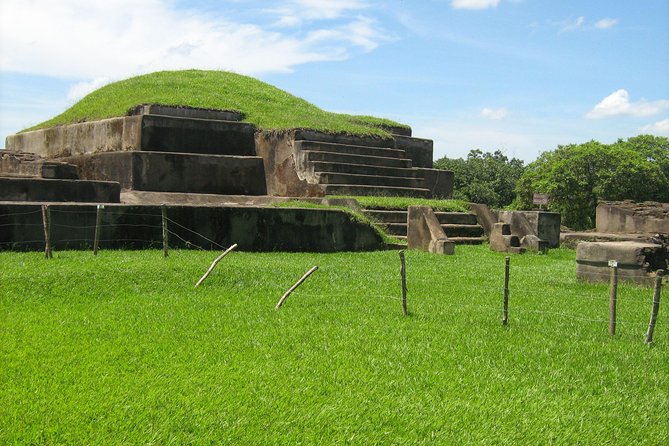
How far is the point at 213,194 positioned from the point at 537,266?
6772mm

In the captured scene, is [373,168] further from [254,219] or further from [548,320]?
[548,320]

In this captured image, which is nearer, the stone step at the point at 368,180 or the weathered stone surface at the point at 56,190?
the weathered stone surface at the point at 56,190

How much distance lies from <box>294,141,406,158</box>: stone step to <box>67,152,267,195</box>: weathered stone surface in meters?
1.17

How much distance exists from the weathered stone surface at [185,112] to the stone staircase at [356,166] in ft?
6.35

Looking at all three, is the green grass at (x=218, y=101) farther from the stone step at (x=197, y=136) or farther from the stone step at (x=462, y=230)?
the stone step at (x=462, y=230)

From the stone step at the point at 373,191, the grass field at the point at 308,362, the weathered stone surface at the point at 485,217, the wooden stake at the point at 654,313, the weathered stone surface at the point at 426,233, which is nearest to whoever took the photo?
the grass field at the point at 308,362

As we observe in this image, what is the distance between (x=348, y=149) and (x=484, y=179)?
2782 cm

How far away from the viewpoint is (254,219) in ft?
38.0

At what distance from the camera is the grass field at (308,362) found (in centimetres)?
405

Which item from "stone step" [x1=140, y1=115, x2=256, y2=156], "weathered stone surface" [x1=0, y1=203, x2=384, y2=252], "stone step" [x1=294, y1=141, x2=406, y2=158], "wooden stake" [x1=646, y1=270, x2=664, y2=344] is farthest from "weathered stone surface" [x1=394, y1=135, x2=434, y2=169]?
"wooden stake" [x1=646, y1=270, x2=664, y2=344]

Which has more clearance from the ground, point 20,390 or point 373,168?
point 373,168

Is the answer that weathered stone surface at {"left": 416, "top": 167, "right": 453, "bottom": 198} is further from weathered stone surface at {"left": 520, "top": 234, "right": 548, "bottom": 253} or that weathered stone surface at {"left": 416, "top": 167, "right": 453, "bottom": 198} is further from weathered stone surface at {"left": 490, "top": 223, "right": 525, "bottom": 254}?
weathered stone surface at {"left": 490, "top": 223, "right": 525, "bottom": 254}

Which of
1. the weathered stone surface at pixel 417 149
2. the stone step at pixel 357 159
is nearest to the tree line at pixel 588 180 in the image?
the weathered stone surface at pixel 417 149

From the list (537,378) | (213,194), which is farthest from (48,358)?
(213,194)
